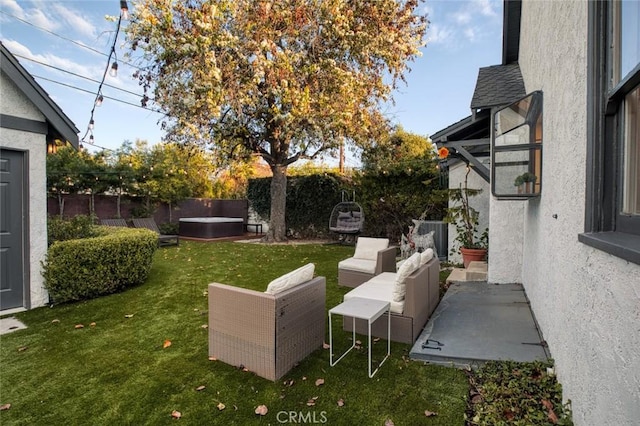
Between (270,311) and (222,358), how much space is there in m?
0.89

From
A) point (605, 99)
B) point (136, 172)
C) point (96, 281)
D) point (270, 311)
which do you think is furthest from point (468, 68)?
point (136, 172)

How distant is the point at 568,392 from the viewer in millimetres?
2303

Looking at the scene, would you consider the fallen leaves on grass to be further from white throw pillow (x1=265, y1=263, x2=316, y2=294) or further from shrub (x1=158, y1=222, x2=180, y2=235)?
shrub (x1=158, y1=222, x2=180, y2=235)

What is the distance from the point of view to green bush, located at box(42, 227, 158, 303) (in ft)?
16.7

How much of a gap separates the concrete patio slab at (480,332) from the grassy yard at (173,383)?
0.19m

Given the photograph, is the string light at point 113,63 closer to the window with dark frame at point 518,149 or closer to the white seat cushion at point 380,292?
the white seat cushion at point 380,292

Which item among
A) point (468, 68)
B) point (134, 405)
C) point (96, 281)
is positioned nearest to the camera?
point (134, 405)

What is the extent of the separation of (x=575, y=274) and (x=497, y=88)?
14.6 ft

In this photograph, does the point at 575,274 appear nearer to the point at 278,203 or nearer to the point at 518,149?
the point at 518,149

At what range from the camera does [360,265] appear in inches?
238

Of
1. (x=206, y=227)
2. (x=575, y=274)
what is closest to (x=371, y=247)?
(x=575, y=274)

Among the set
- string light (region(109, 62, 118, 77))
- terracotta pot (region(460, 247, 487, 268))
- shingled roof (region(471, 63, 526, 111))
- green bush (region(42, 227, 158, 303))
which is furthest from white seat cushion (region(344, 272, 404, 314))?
string light (region(109, 62, 118, 77))

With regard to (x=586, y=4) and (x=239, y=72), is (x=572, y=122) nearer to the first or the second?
(x=586, y=4)

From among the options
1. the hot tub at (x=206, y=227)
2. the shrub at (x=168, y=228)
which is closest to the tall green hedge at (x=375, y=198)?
the hot tub at (x=206, y=227)
